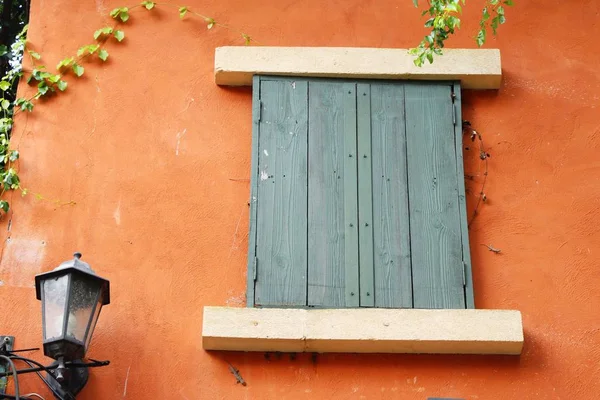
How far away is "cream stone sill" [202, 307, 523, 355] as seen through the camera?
202 inches

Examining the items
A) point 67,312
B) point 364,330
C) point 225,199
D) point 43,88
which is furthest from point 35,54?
point 364,330

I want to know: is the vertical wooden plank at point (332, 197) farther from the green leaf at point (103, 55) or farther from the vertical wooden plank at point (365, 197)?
the green leaf at point (103, 55)

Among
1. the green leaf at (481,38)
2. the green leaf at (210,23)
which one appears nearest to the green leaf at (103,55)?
the green leaf at (210,23)

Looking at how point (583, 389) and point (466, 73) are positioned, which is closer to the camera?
point (583, 389)

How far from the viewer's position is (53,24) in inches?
243

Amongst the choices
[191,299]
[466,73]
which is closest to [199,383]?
[191,299]

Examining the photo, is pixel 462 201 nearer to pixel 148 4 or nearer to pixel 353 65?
pixel 353 65

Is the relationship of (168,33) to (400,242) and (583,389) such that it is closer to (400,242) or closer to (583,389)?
(400,242)

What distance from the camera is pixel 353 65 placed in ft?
19.4

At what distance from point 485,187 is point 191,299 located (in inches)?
68.4

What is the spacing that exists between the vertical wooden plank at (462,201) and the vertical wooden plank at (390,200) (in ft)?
0.95

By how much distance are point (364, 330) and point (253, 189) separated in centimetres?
101

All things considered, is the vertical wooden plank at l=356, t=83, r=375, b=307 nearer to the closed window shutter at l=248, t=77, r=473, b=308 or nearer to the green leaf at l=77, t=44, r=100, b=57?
the closed window shutter at l=248, t=77, r=473, b=308

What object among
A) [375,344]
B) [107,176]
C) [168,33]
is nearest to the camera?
→ [375,344]
